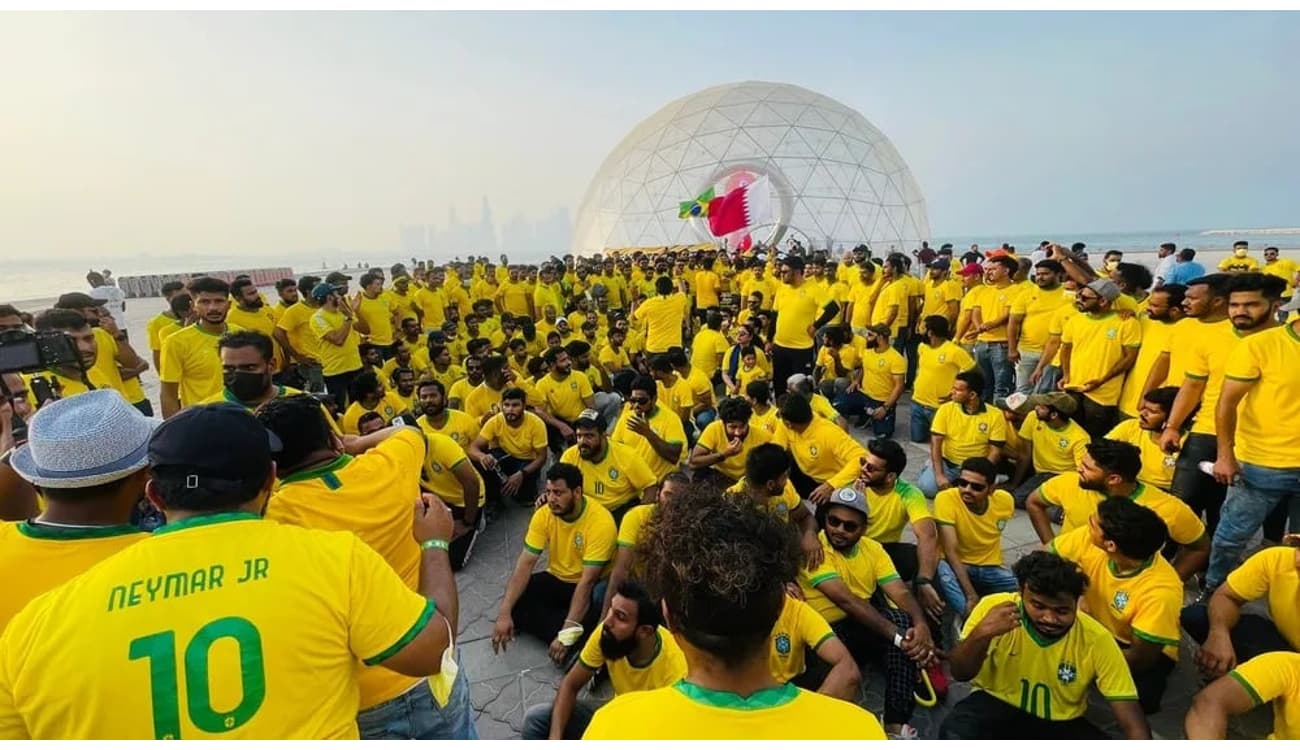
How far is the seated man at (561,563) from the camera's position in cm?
370

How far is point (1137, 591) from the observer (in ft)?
9.75

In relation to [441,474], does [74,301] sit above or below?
above

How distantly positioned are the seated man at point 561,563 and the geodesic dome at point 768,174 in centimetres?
1857

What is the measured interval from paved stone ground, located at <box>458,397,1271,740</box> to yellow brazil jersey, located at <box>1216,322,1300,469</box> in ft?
3.46

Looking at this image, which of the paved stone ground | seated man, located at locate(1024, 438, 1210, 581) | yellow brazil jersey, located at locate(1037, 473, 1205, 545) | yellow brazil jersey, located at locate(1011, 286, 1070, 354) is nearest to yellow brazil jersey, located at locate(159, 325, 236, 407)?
the paved stone ground

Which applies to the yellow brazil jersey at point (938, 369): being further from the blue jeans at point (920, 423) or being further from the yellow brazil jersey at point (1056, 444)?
the yellow brazil jersey at point (1056, 444)

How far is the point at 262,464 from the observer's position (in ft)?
4.75

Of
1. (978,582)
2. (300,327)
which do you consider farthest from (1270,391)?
(300,327)

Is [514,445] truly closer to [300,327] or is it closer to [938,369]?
[300,327]

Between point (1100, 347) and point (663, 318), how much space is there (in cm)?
478

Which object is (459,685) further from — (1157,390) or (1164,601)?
(1157,390)

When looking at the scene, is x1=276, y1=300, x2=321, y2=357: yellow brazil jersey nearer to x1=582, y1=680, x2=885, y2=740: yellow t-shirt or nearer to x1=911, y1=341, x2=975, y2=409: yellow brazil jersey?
x1=911, y1=341, x2=975, y2=409: yellow brazil jersey

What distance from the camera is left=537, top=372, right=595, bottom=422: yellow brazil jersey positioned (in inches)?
256

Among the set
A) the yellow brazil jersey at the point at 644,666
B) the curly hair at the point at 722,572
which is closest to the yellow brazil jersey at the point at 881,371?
the yellow brazil jersey at the point at 644,666
